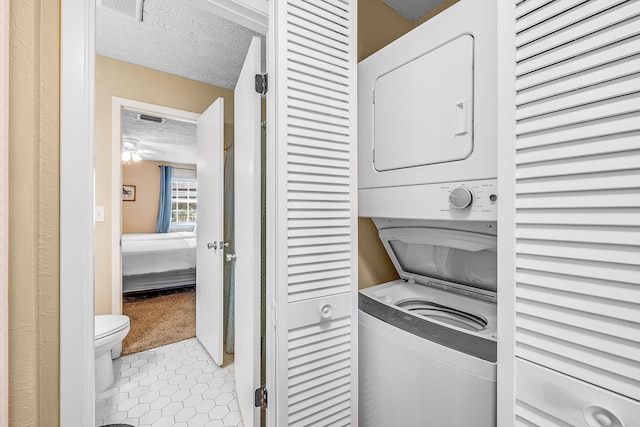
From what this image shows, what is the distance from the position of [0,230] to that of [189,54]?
222 cm

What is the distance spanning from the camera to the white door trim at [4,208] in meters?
0.69

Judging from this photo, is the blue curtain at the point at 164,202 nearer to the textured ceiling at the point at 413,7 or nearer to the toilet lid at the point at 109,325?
the toilet lid at the point at 109,325

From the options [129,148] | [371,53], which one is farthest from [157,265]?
[371,53]

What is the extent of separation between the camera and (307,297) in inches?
43.8

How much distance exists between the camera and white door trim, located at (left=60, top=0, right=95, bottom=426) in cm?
86

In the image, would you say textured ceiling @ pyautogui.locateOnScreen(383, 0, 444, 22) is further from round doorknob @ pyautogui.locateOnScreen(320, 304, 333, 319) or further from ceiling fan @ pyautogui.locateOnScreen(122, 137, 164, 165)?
ceiling fan @ pyautogui.locateOnScreen(122, 137, 164, 165)

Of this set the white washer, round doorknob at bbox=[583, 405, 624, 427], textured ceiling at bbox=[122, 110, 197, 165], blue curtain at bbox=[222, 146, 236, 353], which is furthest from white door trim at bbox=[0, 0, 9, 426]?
textured ceiling at bbox=[122, 110, 197, 165]

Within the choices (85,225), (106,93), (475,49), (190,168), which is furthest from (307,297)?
(190,168)

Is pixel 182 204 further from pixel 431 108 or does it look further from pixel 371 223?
pixel 431 108

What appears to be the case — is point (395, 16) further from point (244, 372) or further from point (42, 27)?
point (244, 372)

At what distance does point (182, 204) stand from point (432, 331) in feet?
26.4

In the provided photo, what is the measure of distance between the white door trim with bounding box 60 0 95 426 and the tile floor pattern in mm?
1059

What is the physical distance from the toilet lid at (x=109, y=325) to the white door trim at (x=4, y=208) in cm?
144

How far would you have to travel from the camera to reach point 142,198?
6.92m
